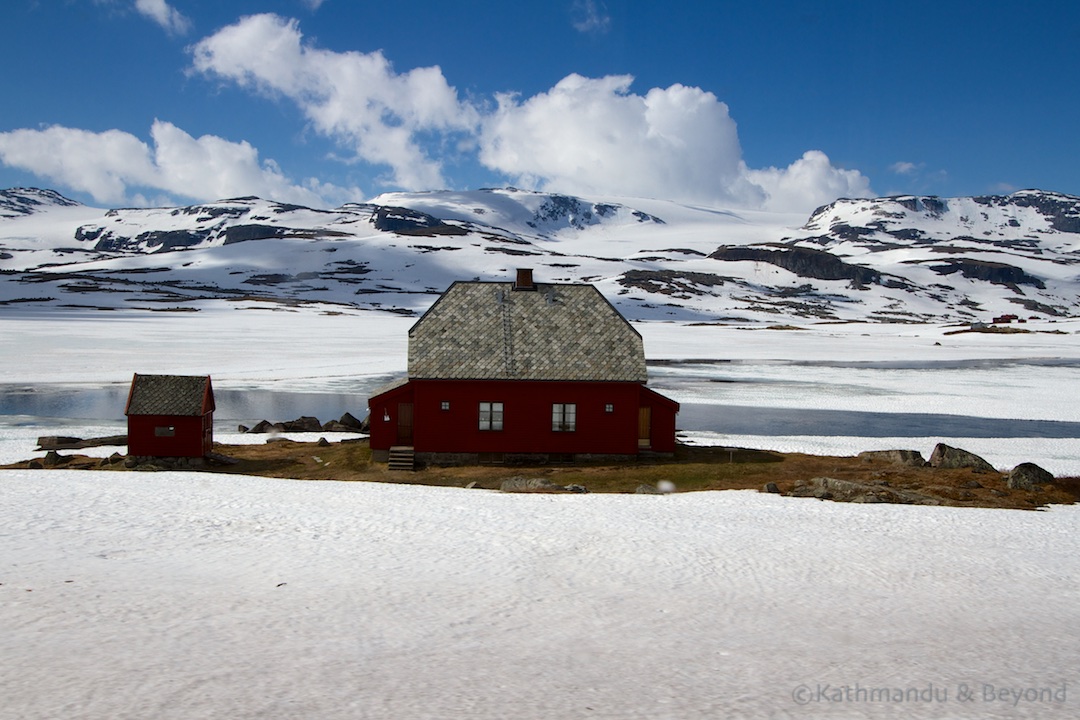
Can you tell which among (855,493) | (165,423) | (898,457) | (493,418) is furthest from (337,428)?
(898,457)

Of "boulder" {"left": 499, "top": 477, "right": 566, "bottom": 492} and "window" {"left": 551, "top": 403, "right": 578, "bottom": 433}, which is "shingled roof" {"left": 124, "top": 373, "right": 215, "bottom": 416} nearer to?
"boulder" {"left": 499, "top": 477, "right": 566, "bottom": 492}

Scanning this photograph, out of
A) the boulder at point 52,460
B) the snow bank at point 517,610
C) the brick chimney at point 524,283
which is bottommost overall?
the snow bank at point 517,610

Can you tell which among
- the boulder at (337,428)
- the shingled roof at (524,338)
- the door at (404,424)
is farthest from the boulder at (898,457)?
the boulder at (337,428)

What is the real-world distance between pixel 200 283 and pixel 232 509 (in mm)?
196509

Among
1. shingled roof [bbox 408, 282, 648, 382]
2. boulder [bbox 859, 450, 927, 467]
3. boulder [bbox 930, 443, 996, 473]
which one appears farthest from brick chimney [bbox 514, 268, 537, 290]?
boulder [bbox 930, 443, 996, 473]

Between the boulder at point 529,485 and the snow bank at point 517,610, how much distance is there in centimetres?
425

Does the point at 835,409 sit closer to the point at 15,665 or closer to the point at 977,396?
the point at 977,396

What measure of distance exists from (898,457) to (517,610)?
23.7 meters

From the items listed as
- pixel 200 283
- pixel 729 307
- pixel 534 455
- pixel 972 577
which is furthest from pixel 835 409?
pixel 200 283

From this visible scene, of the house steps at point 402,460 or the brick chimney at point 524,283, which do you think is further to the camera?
the brick chimney at point 524,283

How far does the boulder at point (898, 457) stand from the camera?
30828mm

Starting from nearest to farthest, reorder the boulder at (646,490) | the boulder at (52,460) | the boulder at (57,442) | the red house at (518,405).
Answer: the boulder at (646,490) < the boulder at (52,460) < the red house at (518,405) < the boulder at (57,442)

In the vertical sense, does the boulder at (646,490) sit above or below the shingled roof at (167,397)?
below

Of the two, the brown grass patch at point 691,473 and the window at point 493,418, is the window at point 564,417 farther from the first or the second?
the window at point 493,418
